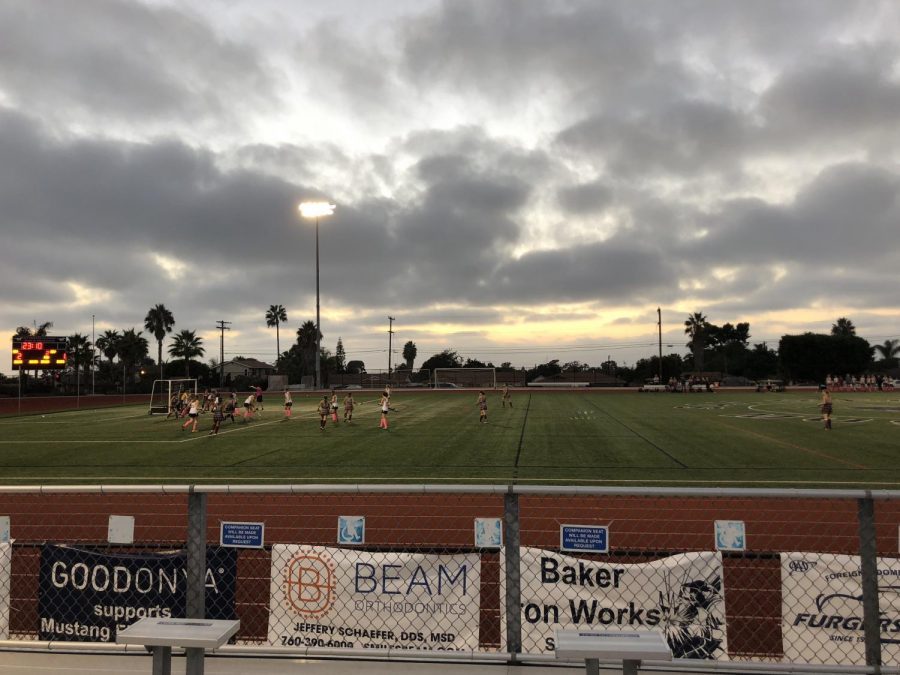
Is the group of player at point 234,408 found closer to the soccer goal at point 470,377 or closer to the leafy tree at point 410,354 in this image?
the soccer goal at point 470,377

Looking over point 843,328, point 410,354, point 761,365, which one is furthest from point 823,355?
point 410,354

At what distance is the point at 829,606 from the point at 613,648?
3.67 m

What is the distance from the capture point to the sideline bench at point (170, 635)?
2976mm

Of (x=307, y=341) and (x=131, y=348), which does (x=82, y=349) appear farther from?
(x=307, y=341)

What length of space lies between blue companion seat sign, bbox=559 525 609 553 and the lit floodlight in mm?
58626

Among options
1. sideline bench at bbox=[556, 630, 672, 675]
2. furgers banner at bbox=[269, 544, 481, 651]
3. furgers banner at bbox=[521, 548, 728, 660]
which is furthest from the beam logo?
sideline bench at bbox=[556, 630, 672, 675]

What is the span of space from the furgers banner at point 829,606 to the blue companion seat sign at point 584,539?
2.01 meters

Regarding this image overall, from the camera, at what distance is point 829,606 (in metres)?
5.29

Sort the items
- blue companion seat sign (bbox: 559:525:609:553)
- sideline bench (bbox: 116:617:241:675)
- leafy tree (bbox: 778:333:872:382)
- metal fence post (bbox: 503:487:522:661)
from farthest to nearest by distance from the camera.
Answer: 1. leafy tree (bbox: 778:333:872:382)
2. blue companion seat sign (bbox: 559:525:609:553)
3. metal fence post (bbox: 503:487:522:661)
4. sideline bench (bbox: 116:617:241:675)

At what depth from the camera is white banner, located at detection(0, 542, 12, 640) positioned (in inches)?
216

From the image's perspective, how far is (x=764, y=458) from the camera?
63.3 feet

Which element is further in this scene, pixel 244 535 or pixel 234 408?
pixel 234 408

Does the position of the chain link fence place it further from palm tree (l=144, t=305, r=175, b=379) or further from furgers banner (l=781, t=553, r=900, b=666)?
palm tree (l=144, t=305, r=175, b=379)

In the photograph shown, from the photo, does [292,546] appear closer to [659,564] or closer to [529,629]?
[529,629]
